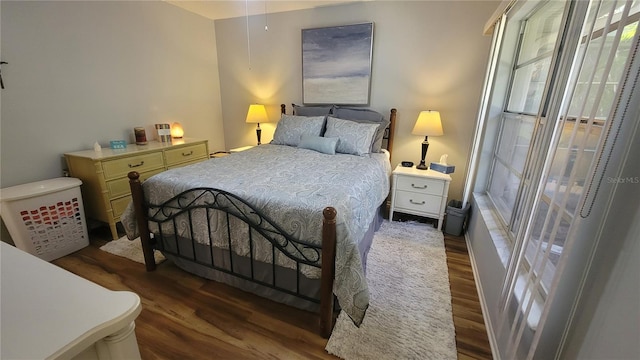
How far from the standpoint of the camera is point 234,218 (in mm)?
1557

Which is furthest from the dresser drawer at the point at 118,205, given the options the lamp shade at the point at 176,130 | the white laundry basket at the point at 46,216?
the lamp shade at the point at 176,130

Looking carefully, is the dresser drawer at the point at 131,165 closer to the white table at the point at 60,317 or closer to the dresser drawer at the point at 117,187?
the dresser drawer at the point at 117,187

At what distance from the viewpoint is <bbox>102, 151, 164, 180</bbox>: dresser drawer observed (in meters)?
2.26

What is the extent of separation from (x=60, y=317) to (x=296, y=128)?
8.37ft

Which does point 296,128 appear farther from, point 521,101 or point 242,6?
point 521,101

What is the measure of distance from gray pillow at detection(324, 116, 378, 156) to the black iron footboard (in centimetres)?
141

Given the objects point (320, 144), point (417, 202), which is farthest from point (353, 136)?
point (417, 202)

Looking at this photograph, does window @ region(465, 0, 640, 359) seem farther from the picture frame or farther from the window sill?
the picture frame

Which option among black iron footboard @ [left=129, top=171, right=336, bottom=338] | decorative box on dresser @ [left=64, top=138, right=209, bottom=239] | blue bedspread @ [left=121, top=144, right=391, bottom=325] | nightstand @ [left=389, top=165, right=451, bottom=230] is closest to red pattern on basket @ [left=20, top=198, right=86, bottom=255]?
decorative box on dresser @ [left=64, top=138, right=209, bottom=239]

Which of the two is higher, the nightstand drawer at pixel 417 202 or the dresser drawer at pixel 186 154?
the dresser drawer at pixel 186 154

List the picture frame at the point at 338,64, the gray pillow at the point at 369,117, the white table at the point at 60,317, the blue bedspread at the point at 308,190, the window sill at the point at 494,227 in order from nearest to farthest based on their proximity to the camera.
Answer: the white table at the point at 60,317 → the blue bedspread at the point at 308,190 → the window sill at the point at 494,227 → the gray pillow at the point at 369,117 → the picture frame at the point at 338,64

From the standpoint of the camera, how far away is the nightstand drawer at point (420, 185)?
253 centimetres

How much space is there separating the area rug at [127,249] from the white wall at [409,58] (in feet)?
Answer: 7.67

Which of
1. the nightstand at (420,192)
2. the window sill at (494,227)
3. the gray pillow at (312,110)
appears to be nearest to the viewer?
the window sill at (494,227)
